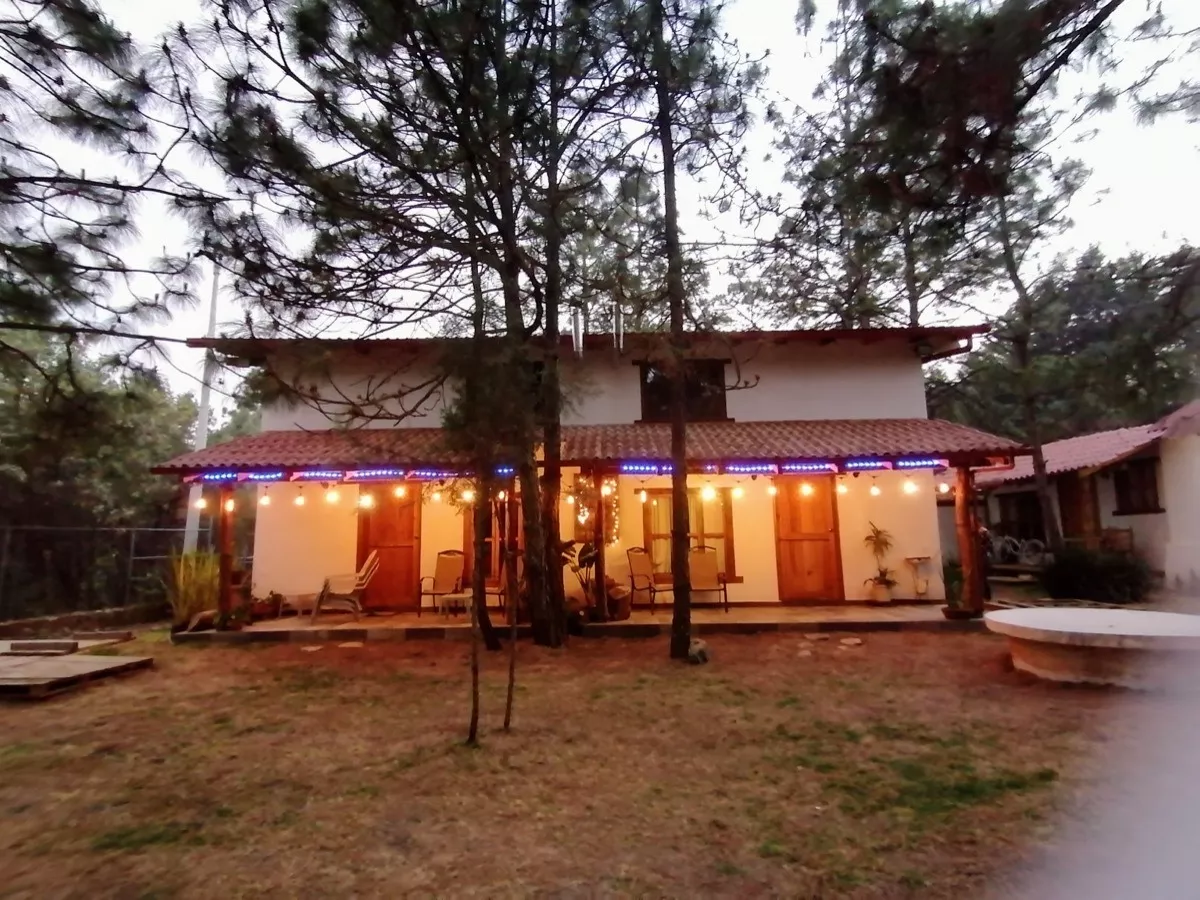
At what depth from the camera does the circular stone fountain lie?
19.5 feet

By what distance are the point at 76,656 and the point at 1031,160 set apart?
11.2 meters

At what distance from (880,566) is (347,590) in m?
8.91

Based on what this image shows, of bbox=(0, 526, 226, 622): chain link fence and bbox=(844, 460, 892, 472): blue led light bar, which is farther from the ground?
bbox=(844, 460, 892, 472): blue led light bar

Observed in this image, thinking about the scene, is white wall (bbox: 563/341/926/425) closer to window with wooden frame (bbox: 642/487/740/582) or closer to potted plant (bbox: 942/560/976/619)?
window with wooden frame (bbox: 642/487/740/582)

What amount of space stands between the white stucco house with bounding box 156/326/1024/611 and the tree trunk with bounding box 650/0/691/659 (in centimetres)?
214

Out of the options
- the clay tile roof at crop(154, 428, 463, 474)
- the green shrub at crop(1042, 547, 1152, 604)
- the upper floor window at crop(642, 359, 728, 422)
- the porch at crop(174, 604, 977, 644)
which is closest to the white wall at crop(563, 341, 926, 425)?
the upper floor window at crop(642, 359, 728, 422)

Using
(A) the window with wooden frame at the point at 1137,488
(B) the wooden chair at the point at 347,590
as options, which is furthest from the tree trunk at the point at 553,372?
(A) the window with wooden frame at the point at 1137,488

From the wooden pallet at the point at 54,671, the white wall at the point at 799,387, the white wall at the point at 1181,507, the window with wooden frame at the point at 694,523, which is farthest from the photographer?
the white wall at the point at 1181,507

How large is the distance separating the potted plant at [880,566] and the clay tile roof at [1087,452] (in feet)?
16.0

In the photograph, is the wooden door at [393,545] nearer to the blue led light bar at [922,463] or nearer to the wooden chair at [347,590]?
the wooden chair at [347,590]

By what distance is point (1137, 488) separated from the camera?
576 inches

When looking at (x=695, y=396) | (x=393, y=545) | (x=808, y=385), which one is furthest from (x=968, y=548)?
(x=393, y=545)

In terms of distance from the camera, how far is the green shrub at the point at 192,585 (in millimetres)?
10383

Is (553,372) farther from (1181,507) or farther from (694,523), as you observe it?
(1181,507)
